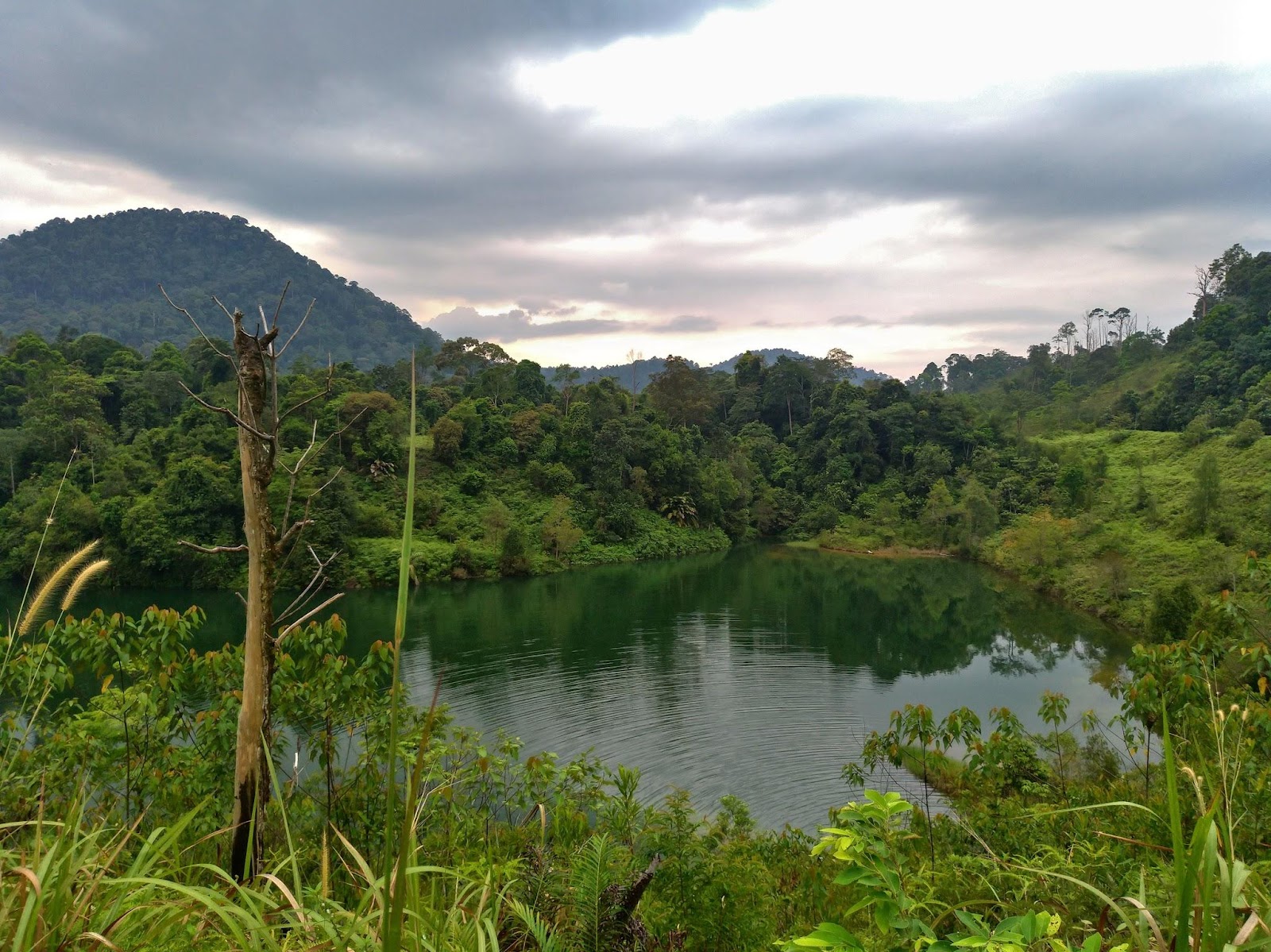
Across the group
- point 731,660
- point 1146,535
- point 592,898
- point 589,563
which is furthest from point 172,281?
point 592,898

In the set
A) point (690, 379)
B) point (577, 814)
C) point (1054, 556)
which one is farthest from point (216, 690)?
point (690, 379)

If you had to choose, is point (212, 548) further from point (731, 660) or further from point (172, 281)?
point (172, 281)

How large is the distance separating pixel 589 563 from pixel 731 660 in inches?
530

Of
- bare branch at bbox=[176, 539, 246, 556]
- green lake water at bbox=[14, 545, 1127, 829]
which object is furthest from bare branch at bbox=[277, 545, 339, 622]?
green lake water at bbox=[14, 545, 1127, 829]

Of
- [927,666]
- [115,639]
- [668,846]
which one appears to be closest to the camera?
[668,846]

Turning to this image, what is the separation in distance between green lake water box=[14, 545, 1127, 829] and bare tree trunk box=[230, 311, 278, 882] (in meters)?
7.93

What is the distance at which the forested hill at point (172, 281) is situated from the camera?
80125 mm

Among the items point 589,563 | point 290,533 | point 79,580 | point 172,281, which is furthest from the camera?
point 172,281

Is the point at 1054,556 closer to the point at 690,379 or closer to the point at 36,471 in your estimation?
the point at 690,379

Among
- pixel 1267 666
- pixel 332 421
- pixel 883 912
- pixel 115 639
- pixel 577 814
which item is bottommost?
pixel 577 814

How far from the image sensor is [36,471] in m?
24.7

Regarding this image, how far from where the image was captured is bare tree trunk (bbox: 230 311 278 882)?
8.24 ft

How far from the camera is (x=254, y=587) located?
8.33ft

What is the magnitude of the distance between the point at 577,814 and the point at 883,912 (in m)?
3.70
